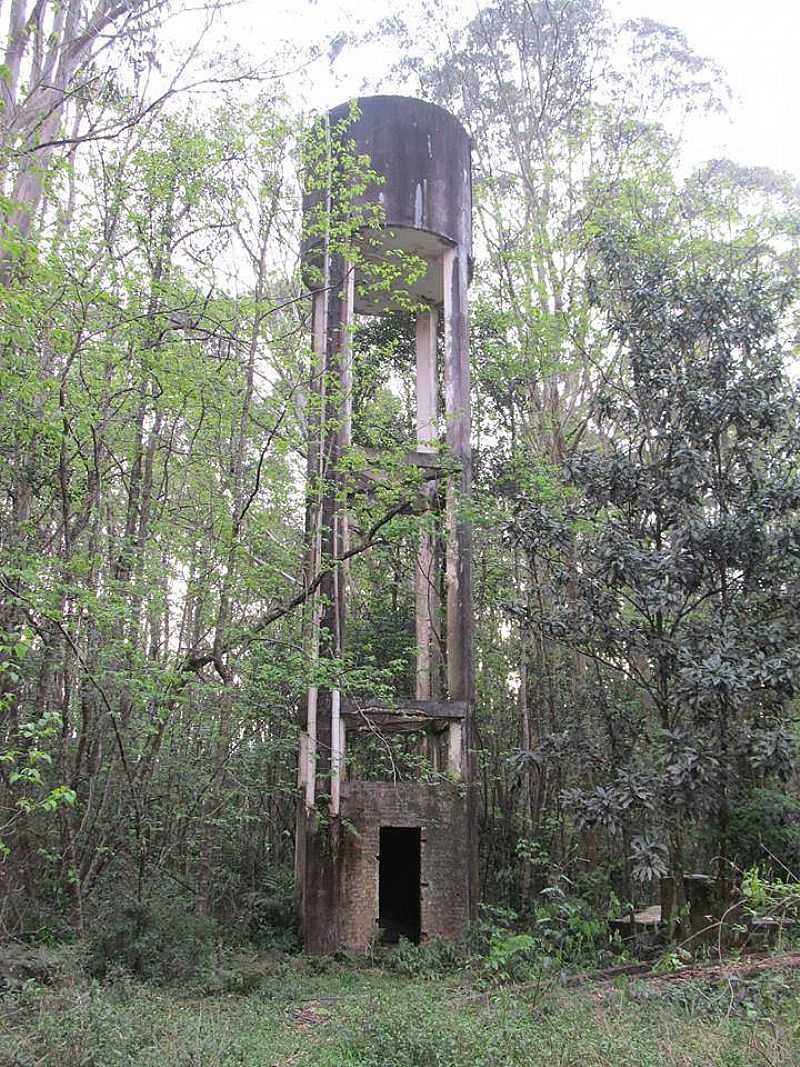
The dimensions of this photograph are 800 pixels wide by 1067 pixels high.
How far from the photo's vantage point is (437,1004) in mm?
7902

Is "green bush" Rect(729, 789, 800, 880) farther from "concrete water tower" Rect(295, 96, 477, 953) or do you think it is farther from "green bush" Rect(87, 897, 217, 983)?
"green bush" Rect(87, 897, 217, 983)

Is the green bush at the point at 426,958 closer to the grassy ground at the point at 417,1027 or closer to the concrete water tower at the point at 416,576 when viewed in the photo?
the concrete water tower at the point at 416,576

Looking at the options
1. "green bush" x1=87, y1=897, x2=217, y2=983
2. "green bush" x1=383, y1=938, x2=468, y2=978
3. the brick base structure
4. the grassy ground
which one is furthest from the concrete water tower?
the grassy ground

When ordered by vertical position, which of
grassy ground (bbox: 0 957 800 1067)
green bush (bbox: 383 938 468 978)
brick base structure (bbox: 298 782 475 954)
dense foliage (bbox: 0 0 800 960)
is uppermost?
dense foliage (bbox: 0 0 800 960)

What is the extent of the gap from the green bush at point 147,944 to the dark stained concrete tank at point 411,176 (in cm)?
821

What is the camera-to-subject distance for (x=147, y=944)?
367 inches

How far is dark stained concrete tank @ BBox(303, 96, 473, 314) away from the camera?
13.3m

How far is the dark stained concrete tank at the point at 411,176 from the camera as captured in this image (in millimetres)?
13344

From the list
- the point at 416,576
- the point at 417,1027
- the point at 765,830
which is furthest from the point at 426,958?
the point at 416,576

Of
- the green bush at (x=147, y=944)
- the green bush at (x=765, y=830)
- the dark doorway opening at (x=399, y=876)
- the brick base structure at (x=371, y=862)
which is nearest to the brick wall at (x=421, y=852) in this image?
the brick base structure at (x=371, y=862)

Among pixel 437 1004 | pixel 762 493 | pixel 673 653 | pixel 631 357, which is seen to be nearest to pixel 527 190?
pixel 631 357

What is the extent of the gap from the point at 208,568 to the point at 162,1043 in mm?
4473

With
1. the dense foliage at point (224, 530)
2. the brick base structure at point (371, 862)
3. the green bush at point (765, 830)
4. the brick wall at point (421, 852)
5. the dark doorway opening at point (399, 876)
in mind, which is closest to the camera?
the dense foliage at point (224, 530)

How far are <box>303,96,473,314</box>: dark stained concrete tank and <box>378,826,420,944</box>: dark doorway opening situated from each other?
7.81 metres
